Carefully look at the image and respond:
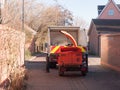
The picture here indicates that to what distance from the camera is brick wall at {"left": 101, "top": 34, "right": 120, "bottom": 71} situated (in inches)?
910

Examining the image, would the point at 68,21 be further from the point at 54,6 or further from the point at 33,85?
the point at 33,85

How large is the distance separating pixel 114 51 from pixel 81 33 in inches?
107

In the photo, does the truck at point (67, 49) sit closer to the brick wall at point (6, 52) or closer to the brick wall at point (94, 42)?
the brick wall at point (6, 52)

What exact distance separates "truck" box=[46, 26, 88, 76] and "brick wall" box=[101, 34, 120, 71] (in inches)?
73.5

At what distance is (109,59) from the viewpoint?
26.0 metres

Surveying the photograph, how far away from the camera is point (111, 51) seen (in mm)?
25297

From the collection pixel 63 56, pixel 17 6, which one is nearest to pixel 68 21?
pixel 17 6

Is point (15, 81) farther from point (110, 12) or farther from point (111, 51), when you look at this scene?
point (110, 12)

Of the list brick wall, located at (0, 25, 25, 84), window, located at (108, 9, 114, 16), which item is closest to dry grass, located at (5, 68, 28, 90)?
brick wall, located at (0, 25, 25, 84)

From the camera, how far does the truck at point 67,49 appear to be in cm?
1947

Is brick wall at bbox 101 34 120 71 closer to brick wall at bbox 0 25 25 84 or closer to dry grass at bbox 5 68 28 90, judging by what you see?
dry grass at bbox 5 68 28 90

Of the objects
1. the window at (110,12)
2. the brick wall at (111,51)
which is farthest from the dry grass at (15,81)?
the window at (110,12)

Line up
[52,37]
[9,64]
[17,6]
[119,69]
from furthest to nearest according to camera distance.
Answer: [17,6]
[52,37]
[119,69]
[9,64]

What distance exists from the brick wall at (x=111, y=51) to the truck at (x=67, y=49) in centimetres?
187
